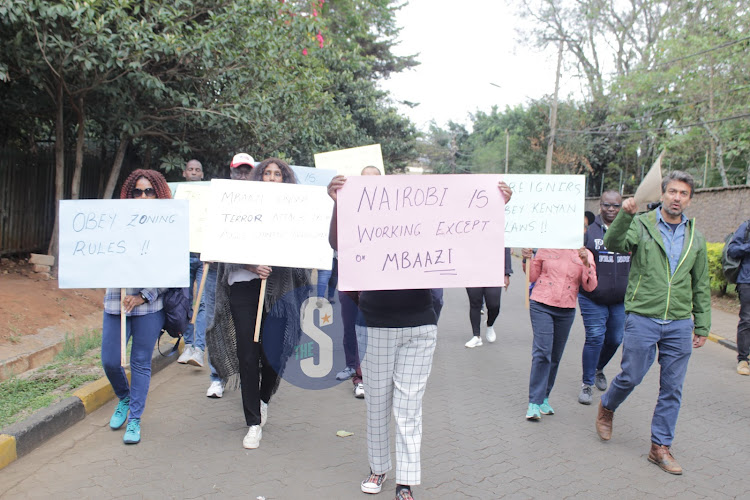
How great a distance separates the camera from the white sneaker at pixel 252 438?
451 cm

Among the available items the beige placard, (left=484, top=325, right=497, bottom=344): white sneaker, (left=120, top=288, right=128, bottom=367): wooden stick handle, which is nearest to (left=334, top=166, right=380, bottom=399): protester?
(left=120, top=288, right=128, bottom=367): wooden stick handle

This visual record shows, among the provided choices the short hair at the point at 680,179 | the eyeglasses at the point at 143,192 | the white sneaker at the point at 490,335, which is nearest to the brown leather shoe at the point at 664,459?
the short hair at the point at 680,179

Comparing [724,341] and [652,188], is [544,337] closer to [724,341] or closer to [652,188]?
[652,188]

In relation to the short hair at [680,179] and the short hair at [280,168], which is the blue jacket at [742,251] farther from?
the short hair at [280,168]

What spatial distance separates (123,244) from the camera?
450 cm

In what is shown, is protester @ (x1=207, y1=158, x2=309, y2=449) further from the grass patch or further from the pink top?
the pink top

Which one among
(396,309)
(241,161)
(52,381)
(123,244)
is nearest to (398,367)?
(396,309)

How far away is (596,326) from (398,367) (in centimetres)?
274

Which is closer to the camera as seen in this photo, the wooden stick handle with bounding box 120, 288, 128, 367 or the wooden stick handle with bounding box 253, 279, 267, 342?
the wooden stick handle with bounding box 120, 288, 128, 367

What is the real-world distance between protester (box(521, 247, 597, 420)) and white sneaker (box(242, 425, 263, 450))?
2148 mm

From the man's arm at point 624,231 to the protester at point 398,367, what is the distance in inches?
36.0

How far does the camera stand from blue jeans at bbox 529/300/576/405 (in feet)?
17.0

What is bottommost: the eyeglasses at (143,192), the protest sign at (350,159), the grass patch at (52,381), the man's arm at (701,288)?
the grass patch at (52,381)

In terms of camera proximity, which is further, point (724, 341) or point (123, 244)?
point (724, 341)
